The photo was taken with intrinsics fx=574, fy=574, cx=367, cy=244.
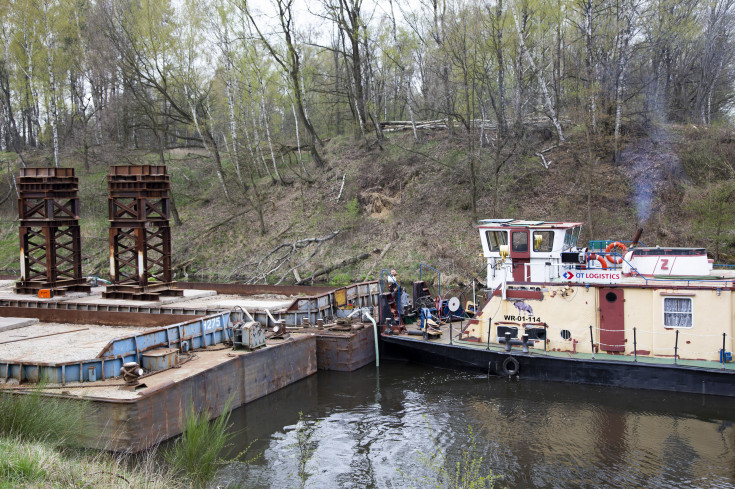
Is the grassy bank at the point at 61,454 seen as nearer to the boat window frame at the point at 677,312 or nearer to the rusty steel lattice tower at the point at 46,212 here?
the boat window frame at the point at 677,312

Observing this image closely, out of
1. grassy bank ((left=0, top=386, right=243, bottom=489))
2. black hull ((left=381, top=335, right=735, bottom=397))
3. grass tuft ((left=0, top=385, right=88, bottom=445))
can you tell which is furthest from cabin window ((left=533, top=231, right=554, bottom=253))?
grass tuft ((left=0, top=385, right=88, bottom=445))

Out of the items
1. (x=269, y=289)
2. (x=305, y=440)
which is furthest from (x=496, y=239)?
(x=269, y=289)

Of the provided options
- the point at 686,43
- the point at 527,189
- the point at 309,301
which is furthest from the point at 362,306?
the point at 686,43

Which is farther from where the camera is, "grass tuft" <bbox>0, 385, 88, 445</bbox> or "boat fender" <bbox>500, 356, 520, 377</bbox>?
"boat fender" <bbox>500, 356, 520, 377</bbox>

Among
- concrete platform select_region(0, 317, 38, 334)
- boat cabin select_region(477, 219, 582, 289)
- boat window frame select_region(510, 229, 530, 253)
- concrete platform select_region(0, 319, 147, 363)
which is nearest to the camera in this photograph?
concrete platform select_region(0, 319, 147, 363)

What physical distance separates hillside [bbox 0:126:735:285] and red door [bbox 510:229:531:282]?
12318 millimetres

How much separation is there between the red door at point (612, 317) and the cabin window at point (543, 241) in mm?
2221

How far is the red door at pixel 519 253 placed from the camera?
18.3m

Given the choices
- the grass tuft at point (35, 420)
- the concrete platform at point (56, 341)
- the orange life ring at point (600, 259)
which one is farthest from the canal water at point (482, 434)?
the concrete platform at point (56, 341)

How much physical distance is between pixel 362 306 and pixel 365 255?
12.9 meters

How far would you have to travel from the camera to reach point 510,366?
17.0m

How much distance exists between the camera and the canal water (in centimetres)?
1128

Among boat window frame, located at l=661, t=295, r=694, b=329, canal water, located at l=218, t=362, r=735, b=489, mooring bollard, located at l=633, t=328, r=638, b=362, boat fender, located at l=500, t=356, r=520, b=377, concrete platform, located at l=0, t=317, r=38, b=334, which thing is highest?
boat window frame, located at l=661, t=295, r=694, b=329

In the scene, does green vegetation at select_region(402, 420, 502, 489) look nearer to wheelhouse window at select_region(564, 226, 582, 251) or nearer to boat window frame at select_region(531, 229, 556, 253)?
boat window frame at select_region(531, 229, 556, 253)
